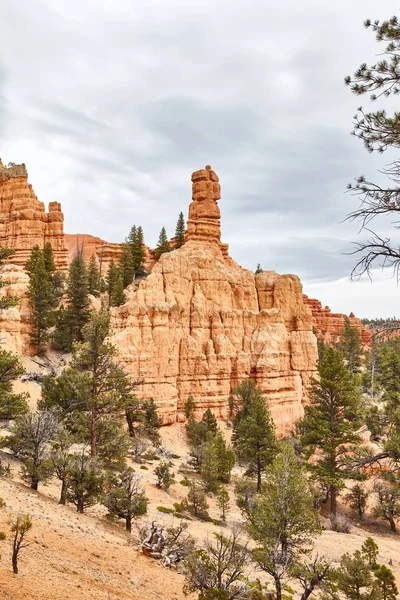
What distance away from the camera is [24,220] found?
64.2 m

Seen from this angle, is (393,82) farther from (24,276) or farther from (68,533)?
(24,276)

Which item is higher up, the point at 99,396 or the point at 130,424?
the point at 99,396

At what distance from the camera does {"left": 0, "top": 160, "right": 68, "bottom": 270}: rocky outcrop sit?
63.4 metres

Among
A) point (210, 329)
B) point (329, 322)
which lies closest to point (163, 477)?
point (210, 329)

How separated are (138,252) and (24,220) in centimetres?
1893

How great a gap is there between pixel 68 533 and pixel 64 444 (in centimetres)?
582

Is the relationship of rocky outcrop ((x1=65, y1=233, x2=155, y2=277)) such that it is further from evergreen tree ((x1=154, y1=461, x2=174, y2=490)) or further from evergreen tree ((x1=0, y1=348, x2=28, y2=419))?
evergreen tree ((x1=0, y1=348, x2=28, y2=419))

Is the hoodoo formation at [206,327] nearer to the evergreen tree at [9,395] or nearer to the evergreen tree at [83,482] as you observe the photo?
the evergreen tree at [9,395]

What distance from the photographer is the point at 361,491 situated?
30.1 metres

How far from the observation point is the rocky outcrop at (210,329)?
145 ft

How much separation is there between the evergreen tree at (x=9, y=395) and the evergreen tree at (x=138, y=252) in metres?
51.0

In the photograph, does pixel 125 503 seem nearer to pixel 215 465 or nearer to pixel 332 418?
pixel 215 465

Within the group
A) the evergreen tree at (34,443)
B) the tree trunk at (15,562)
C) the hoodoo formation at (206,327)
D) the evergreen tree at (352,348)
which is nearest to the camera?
the tree trunk at (15,562)

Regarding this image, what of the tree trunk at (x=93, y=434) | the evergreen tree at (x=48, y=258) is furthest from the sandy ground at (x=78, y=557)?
the evergreen tree at (x=48, y=258)
